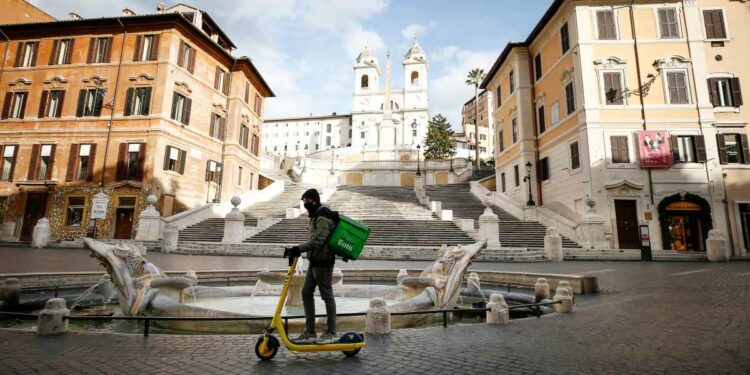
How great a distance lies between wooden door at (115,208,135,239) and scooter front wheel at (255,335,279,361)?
26.2 meters

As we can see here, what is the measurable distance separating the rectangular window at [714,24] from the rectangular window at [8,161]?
47.8m

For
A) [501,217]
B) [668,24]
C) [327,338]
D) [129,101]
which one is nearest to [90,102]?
Answer: [129,101]

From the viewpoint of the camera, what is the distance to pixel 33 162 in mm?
26484

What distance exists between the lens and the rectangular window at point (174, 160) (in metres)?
26.2

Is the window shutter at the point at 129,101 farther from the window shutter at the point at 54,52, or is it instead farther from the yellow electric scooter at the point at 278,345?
the yellow electric scooter at the point at 278,345

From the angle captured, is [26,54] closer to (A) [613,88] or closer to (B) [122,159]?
(B) [122,159]

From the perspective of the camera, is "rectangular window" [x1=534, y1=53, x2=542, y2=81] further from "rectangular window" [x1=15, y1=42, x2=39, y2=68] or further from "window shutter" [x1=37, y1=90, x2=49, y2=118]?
"rectangular window" [x1=15, y1=42, x2=39, y2=68]

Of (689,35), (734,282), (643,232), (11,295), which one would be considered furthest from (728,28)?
(11,295)

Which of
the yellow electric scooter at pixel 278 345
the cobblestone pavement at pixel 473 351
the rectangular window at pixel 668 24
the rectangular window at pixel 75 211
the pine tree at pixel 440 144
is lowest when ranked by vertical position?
the cobblestone pavement at pixel 473 351

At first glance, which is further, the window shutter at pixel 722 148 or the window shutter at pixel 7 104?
the window shutter at pixel 7 104

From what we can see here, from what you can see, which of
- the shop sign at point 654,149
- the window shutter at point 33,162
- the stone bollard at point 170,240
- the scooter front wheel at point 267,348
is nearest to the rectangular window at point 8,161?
the window shutter at point 33,162

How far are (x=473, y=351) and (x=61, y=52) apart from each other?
122 feet

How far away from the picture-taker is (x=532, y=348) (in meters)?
4.37

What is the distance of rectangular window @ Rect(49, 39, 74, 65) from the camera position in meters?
28.2
